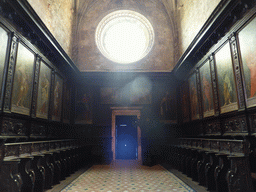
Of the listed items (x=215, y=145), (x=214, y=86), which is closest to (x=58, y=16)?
(x=214, y=86)

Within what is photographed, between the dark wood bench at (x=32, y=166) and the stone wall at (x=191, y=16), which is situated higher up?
the stone wall at (x=191, y=16)

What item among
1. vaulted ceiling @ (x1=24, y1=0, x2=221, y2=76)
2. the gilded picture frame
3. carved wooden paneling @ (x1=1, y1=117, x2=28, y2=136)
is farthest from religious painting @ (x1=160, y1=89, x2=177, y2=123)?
the gilded picture frame

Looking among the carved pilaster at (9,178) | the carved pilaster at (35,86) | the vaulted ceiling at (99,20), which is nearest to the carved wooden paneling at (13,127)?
the carved pilaster at (35,86)

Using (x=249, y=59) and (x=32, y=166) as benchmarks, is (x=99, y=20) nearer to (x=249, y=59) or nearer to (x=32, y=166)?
(x=249, y=59)

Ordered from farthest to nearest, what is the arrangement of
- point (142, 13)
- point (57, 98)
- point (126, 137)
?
point (126, 137)
point (142, 13)
point (57, 98)

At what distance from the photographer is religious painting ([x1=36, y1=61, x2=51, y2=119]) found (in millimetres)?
6842

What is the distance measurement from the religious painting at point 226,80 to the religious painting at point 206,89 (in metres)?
0.64

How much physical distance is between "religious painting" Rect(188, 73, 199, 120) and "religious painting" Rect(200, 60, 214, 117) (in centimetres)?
75

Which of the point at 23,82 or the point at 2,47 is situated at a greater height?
the point at 2,47

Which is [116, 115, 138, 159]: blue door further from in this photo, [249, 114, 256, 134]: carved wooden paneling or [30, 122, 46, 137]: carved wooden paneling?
[249, 114, 256, 134]: carved wooden paneling

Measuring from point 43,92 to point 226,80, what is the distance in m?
6.24

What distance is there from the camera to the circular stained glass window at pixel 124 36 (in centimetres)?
1235

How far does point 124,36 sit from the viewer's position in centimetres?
1449

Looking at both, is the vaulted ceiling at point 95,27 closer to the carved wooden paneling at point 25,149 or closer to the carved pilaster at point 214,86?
the carved pilaster at point 214,86
